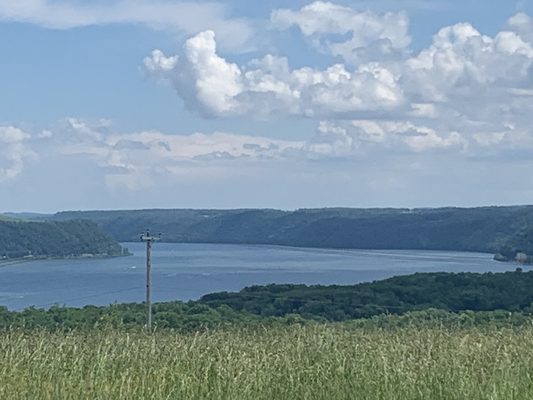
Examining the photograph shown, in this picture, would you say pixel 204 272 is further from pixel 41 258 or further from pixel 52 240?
pixel 52 240

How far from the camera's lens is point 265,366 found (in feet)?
25.7

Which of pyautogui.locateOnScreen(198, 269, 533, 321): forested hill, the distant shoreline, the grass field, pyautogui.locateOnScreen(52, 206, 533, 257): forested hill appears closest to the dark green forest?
pyautogui.locateOnScreen(198, 269, 533, 321): forested hill

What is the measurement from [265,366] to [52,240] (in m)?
100

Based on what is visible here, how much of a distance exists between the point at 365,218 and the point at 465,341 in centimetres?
14522

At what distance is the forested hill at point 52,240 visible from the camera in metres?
98.9

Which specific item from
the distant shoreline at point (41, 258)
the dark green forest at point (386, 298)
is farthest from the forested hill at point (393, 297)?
the distant shoreline at point (41, 258)

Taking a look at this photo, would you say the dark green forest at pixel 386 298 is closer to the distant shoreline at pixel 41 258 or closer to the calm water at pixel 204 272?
the calm water at pixel 204 272

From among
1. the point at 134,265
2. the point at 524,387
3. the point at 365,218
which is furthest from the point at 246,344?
the point at 365,218

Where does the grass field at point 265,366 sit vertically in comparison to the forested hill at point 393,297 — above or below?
above

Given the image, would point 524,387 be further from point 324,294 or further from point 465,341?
point 324,294

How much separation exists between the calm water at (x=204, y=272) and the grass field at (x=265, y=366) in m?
43.6

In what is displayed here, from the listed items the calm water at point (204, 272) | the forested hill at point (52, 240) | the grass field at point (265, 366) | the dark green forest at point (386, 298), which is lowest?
the calm water at point (204, 272)

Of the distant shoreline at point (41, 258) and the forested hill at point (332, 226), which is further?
the forested hill at point (332, 226)

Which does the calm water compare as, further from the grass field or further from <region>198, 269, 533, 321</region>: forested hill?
the grass field
